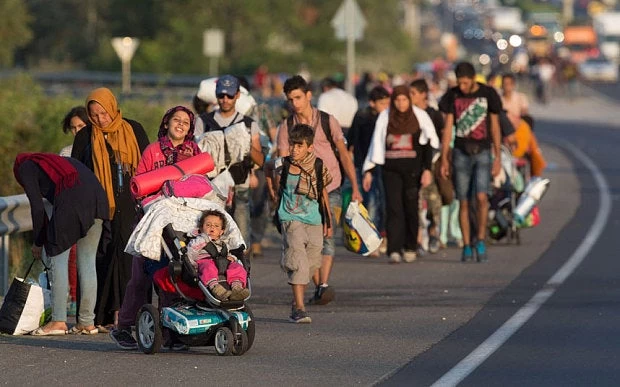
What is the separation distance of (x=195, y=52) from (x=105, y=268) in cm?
5008

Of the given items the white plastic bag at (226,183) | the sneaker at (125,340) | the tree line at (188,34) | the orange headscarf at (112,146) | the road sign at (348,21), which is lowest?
the sneaker at (125,340)

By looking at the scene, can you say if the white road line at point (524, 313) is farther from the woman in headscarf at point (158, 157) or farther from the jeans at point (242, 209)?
the jeans at point (242, 209)

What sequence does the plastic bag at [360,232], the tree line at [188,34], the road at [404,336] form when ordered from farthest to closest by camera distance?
the tree line at [188,34] < the plastic bag at [360,232] < the road at [404,336]

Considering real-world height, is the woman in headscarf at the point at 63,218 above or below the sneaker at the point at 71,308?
above

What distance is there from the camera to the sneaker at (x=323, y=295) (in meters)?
14.2

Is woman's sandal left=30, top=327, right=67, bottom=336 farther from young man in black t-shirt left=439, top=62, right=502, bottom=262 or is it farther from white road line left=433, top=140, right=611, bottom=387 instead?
young man in black t-shirt left=439, top=62, right=502, bottom=262

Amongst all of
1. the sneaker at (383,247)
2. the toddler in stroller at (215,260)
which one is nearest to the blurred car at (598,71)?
the sneaker at (383,247)

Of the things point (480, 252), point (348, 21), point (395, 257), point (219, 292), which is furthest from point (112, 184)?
point (348, 21)

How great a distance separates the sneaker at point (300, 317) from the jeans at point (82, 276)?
1.54m

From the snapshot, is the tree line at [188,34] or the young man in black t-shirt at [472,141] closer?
the young man in black t-shirt at [472,141]

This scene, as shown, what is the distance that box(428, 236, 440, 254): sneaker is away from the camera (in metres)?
18.6

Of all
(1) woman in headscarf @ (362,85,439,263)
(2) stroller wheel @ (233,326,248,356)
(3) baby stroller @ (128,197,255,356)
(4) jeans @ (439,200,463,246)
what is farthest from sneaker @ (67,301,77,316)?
(4) jeans @ (439,200,463,246)

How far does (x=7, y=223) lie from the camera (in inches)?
596

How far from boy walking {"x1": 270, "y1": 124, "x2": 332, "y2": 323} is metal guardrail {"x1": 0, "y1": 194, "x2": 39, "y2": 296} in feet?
8.92
